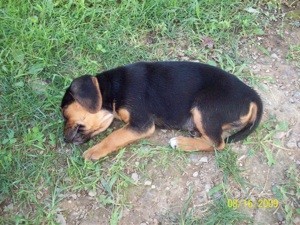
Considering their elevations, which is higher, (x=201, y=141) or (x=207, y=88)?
(x=207, y=88)

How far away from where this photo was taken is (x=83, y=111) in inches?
168

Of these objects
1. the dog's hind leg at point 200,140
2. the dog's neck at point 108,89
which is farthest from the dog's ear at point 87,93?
the dog's hind leg at point 200,140

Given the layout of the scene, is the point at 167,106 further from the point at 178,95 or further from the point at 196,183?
the point at 196,183

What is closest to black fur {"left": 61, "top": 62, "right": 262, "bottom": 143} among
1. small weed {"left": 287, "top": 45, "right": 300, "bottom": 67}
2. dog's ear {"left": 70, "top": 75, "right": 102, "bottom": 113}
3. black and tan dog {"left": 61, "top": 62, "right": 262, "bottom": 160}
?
black and tan dog {"left": 61, "top": 62, "right": 262, "bottom": 160}

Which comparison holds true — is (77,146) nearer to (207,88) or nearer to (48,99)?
(48,99)

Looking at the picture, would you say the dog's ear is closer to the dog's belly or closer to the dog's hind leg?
the dog's belly

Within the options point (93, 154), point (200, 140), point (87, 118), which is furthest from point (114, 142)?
point (200, 140)

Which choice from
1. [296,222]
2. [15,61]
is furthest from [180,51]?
[296,222]

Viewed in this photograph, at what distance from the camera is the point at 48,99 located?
4770mm

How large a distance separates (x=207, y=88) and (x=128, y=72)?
0.71 metres

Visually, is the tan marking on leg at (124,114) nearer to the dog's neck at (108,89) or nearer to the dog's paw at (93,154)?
the dog's neck at (108,89)
